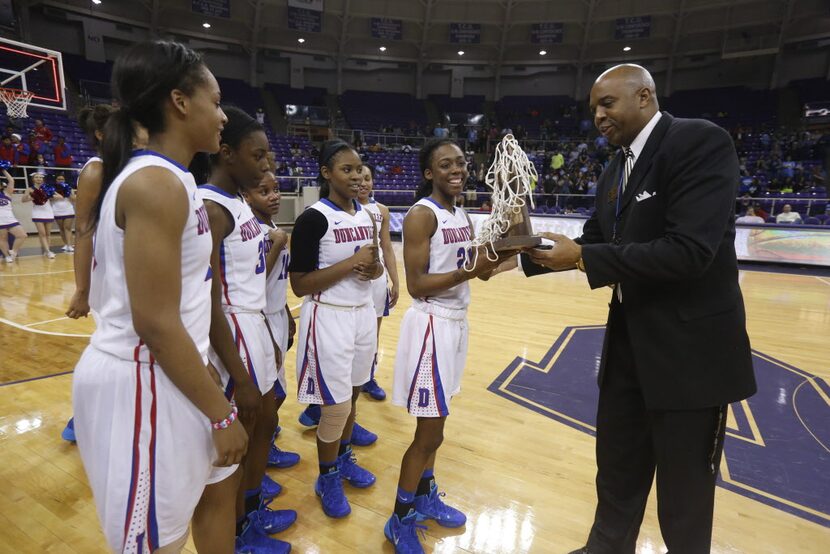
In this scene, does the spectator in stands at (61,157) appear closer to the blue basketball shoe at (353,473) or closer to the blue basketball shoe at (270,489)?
the blue basketball shoe at (270,489)

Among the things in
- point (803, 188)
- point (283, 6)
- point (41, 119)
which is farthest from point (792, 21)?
point (41, 119)

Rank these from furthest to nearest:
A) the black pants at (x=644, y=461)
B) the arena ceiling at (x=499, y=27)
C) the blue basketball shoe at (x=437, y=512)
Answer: the arena ceiling at (x=499, y=27), the blue basketball shoe at (x=437, y=512), the black pants at (x=644, y=461)

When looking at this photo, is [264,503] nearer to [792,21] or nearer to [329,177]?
[329,177]

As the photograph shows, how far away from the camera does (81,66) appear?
1681 cm

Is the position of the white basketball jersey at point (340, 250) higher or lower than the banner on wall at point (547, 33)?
lower

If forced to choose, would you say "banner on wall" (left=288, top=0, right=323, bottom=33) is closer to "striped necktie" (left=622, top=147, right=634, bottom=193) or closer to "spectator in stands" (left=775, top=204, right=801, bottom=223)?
"spectator in stands" (left=775, top=204, right=801, bottom=223)

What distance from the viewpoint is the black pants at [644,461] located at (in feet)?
4.98

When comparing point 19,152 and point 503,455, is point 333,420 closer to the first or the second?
point 503,455

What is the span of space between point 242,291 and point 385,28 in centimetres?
2040

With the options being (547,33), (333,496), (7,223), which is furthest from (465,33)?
(333,496)

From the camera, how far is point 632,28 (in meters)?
18.1

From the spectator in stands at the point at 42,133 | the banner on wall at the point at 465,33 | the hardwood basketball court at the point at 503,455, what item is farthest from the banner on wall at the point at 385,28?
the hardwood basketball court at the point at 503,455

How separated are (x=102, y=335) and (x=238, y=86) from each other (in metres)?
21.8

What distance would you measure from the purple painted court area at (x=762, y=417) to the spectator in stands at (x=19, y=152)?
41.0ft
